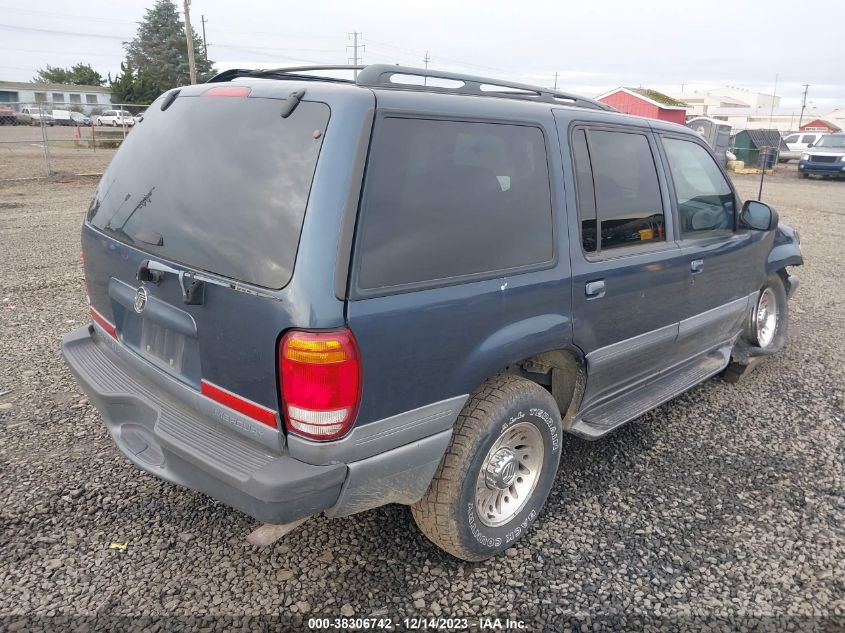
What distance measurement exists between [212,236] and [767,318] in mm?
4611

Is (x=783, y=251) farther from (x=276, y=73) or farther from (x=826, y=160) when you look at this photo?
(x=826, y=160)

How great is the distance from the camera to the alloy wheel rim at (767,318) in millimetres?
5008

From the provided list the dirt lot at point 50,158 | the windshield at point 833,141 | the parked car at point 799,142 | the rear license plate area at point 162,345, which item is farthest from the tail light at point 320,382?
the parked car at point 799,142

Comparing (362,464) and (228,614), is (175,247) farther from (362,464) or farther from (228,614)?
(228,614)

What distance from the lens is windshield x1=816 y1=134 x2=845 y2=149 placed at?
25734mm

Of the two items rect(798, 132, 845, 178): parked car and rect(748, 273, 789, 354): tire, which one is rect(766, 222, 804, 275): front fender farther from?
rect(798, 132, 845, 178): parked car

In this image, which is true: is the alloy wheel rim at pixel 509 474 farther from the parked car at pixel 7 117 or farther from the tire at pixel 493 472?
the parked car at pixel 7 117

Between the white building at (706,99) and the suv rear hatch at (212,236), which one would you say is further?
the white building at (706,99)

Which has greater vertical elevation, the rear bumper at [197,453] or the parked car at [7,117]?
the parked car at [7,117]

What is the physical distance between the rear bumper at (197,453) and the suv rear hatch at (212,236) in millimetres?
147

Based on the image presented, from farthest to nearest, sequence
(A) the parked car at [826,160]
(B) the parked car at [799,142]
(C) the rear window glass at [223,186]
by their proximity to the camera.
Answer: (B) the parked car at [799,142] < (A) the parked car at [826,160] < (C) the rear window glass at [223,186]

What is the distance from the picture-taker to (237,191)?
224 centimetres

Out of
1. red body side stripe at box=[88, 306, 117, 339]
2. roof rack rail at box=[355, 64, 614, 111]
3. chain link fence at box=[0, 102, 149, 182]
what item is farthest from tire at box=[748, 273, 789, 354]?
chain link fence at box=[0, 102, 149, 182]

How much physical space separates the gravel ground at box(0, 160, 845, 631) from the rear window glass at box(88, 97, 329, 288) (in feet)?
4.28
